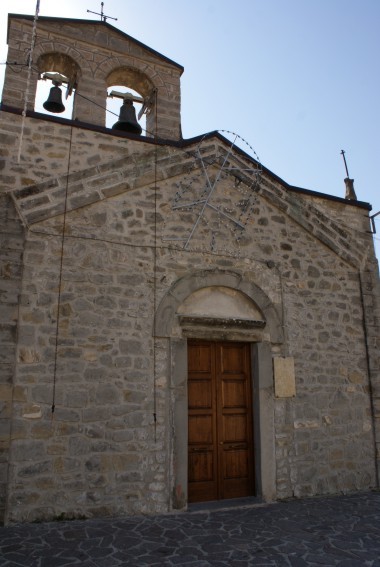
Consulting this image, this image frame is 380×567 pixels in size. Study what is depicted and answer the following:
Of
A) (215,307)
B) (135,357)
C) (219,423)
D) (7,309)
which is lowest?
(219,423)

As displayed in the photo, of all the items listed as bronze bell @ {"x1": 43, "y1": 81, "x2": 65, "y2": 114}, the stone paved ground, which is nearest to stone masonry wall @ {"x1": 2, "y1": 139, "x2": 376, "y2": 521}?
the stone paved ground

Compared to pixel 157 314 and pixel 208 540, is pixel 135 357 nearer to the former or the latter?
pixel 157 314

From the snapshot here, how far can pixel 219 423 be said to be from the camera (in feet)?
19.9

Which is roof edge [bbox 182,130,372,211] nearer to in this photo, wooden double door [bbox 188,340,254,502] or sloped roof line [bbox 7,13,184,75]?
sloped roof line [bbox 7,13,184,75]

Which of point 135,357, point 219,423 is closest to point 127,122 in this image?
point 135,357

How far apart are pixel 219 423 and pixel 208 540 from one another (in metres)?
1.78

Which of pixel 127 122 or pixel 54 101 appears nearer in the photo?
pixel 54 101

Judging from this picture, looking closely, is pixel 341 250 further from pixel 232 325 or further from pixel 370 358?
pixel 232 325

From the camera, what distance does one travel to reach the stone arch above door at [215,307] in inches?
232

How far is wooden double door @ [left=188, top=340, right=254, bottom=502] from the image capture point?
587cm

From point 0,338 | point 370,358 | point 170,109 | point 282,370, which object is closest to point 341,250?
point 370,358

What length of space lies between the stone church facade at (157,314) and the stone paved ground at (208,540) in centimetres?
41

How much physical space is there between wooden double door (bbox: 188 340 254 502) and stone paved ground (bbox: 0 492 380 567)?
1.56ft

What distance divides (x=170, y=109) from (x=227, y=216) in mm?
1953
